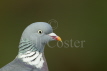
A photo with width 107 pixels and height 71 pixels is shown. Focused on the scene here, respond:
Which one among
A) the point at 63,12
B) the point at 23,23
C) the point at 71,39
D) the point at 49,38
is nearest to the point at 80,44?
the point at 71,39

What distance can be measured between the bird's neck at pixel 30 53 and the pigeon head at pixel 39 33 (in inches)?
1.3

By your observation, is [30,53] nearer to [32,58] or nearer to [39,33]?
[32,58]

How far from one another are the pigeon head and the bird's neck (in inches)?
1.3

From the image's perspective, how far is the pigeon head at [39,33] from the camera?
1.66 m

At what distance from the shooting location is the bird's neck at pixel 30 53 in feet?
5.52

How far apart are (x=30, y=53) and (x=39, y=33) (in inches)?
5.3

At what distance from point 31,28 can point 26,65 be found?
9.1 inches

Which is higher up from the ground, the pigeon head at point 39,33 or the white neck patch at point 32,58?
the pigeon head at point 39,33

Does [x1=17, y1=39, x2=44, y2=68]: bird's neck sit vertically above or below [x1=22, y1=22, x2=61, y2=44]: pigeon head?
below

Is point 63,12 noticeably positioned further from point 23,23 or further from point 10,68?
point 10,68

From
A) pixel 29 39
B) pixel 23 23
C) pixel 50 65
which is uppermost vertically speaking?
pixel 23 23

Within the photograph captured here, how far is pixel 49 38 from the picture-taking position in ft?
5.57

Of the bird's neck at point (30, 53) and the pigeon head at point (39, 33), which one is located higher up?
the pigeon head at point (39, 33)

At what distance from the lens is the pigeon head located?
1655 mm
